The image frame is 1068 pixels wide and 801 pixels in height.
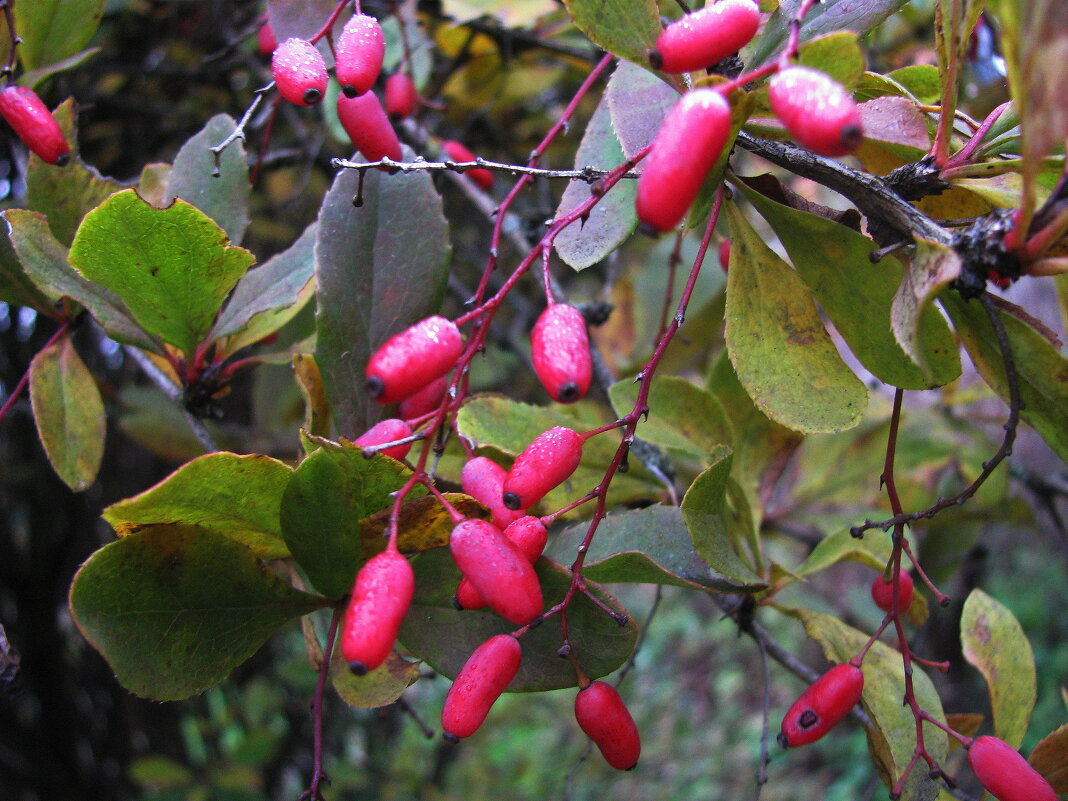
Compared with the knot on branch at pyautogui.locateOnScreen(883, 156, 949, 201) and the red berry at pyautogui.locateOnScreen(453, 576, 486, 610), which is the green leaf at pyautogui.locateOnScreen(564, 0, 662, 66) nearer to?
the knot on branch at pyautogui.locateOnScreen(883, 156, 949, 201)

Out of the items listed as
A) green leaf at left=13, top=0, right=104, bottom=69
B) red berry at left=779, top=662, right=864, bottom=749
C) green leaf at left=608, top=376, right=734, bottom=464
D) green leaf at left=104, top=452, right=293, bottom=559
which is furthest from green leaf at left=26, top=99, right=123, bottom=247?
red berry at left=779, top=662, right=864, bottom=749

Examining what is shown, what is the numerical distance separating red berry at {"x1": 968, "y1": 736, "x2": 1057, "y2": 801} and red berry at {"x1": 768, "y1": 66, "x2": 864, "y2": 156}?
0.55 meters

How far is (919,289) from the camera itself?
1.73 ft

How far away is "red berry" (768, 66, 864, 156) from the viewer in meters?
0.44

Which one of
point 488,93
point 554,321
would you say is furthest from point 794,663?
point 488,93

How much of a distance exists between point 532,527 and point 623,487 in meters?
0.34

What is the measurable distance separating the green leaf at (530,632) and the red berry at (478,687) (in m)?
0.07

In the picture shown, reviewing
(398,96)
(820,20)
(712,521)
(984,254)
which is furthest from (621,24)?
(398,96)

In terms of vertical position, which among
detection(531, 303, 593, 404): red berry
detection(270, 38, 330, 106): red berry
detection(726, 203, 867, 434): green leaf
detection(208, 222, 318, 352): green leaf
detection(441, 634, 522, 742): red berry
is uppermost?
detection(270, 38, 330, 106): red berry

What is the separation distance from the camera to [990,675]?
0.87 meters

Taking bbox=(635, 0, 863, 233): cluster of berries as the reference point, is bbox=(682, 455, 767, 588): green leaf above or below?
below

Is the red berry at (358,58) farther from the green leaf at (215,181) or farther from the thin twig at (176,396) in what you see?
the thin twig at (176,396)

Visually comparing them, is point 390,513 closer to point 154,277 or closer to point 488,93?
point 154,277

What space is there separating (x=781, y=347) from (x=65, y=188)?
0.76 meters
